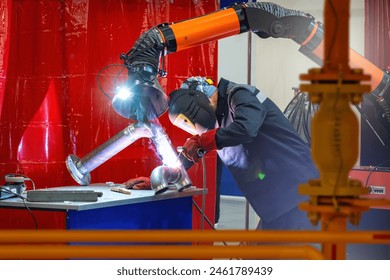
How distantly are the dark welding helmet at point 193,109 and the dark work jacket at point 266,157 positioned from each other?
0.09m

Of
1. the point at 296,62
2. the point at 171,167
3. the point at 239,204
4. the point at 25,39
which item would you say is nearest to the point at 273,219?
the point at 171,167

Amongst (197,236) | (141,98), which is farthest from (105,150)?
(197,236)

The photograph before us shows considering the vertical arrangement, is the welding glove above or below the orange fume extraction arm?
below

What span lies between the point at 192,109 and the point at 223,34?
1.36ft

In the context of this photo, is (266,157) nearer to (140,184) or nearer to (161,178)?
(161,178)

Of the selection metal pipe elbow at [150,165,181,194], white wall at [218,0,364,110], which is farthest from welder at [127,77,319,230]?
white wall at [218,0,364,110]

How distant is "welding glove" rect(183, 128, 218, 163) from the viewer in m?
3.67

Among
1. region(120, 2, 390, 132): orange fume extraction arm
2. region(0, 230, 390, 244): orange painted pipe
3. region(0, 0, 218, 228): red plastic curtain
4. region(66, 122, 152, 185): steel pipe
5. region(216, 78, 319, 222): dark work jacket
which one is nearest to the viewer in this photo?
region(0, 230, 390, 244): orange painted pipe

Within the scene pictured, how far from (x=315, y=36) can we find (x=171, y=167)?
1046mm

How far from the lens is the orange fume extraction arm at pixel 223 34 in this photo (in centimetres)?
350

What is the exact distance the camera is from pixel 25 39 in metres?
4.68

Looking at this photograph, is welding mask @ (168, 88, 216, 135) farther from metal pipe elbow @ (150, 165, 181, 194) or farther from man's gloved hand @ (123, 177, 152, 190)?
man's gloved hand @ (123, 177, 152, 190)

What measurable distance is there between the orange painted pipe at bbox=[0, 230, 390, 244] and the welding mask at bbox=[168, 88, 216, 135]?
223 centimetres
